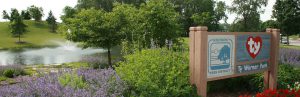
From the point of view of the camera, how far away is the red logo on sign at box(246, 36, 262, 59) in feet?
16.9

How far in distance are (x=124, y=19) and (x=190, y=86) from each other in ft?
21.9

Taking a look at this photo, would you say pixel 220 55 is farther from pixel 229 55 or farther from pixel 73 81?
pixel 73 81

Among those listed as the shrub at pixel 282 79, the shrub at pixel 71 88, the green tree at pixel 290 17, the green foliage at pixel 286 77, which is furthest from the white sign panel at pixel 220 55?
the green tree at pixel 290 17

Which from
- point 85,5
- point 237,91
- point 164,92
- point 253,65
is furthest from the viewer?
point 85,5

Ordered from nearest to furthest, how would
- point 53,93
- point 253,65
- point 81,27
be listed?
point 53,93, point 253,65, point 81,27

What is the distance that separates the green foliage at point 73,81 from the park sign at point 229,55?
5.94ft

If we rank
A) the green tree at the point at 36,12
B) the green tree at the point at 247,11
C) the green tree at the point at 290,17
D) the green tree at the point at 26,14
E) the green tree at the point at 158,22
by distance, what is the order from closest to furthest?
the green tree at the point at 158,22 → the green tree at the point at 290,17 → the green tree at the point at 247,11 → the green tree at the point at 36,12 → the green tree at the point at 26,14

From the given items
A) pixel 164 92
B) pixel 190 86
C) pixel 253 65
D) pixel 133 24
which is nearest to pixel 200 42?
pixel 190 86

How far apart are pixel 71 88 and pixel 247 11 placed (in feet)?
113

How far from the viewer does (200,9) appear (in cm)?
5231

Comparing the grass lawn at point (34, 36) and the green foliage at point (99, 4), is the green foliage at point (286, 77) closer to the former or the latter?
the grass lawn at point (34, 36)

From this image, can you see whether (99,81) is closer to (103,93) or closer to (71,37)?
(103,93)

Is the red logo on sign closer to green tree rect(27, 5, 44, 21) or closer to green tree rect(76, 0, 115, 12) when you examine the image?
green tree rect(76, 0, 115, 12)

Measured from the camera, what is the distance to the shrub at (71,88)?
11.0 feet
